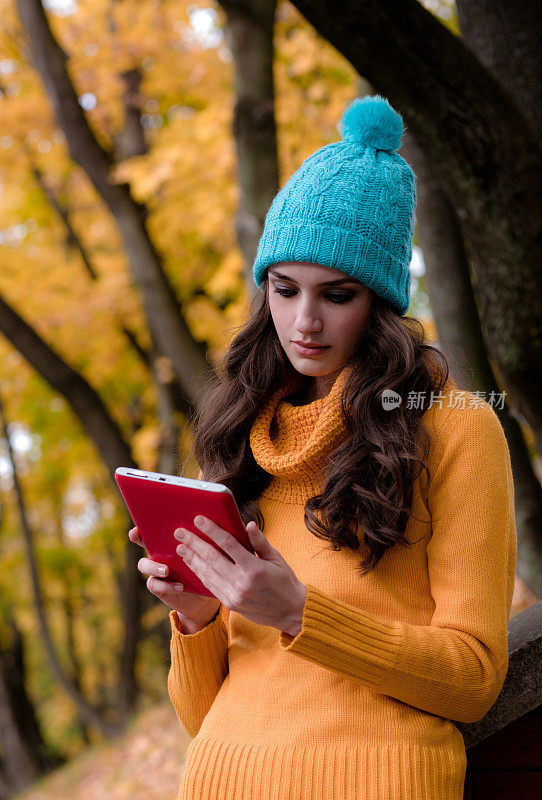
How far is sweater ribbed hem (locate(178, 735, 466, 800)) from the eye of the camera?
5.50 feet

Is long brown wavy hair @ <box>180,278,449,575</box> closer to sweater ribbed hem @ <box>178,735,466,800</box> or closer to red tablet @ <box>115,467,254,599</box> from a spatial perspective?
red tablet @ <box>115,467,254,599</box>

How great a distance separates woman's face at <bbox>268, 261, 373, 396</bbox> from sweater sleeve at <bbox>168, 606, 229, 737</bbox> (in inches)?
28.5

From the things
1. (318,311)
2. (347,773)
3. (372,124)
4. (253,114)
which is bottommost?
(347,773)

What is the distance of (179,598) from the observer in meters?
2.01

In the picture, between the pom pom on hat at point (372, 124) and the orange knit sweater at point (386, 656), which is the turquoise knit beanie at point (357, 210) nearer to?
the pom pom on hat at point (372, 124)

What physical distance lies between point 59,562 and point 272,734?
1443cm

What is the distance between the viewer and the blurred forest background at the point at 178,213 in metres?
2.72

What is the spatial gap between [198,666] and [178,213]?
6.48 m

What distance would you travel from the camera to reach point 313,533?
196cm

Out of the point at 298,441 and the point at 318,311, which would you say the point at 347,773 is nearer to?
the point at 298,441

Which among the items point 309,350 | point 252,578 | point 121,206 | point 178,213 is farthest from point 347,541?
point 178,213

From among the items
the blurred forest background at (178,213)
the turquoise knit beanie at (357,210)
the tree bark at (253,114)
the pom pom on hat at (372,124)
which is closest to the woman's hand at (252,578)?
the turquoise knit beanie at (357,210)

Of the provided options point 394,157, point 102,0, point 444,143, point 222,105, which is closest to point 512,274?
point 444,143

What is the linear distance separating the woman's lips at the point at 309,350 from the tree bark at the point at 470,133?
1.07 metres
